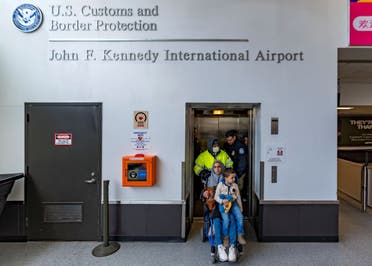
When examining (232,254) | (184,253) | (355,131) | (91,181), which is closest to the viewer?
(232,254)

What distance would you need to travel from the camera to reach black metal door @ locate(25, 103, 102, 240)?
320 centimetres

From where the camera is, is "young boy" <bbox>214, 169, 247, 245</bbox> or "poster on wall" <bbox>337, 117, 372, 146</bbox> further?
"poster on wall" <bbox>337, 117, 372, 146</bbox>

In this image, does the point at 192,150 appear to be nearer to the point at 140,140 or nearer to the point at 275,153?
the point at 140,140

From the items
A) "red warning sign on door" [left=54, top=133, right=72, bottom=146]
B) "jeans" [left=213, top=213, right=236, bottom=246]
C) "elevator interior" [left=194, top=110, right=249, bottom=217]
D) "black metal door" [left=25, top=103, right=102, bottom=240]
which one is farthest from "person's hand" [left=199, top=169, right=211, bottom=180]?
"red warning sign on door" [left=54, top=133, right=72, bottom=146]

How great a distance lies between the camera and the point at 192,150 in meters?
3.85

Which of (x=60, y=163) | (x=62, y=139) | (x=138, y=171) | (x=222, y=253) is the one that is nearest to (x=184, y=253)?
(x=222, y=253)

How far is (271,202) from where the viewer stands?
3.21 metres

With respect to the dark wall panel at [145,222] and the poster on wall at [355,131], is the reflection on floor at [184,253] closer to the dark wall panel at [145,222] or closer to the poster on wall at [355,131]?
the dark wall panel at [145,222]

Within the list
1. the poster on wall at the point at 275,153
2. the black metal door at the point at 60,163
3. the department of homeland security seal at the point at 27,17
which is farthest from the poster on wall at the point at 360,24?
the department of homeland security seal at the point at 27,17

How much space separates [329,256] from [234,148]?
72.7 inches

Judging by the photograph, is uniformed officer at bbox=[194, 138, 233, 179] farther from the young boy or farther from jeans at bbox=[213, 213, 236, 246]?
jeans at bbox=[213, 213, 236, 246]

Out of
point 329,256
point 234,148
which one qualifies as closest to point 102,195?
point 234,148

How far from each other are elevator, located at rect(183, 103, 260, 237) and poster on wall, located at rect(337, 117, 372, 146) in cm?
538

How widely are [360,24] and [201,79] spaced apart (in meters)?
2.30
